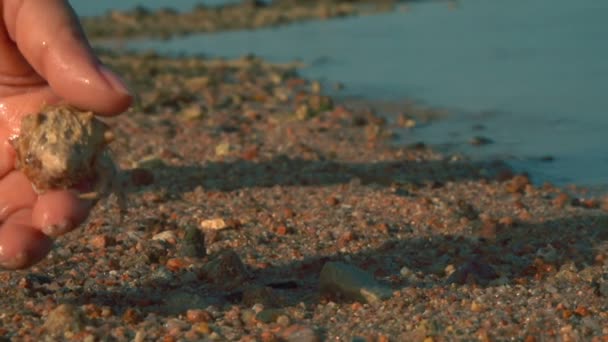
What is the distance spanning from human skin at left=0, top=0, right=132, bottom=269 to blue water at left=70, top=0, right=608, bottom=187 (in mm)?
3628

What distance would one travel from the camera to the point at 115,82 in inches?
148

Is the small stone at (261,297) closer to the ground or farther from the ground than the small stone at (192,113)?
farther from the ground

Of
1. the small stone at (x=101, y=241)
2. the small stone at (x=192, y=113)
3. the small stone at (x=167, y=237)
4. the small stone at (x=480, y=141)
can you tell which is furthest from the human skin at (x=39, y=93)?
the small stone at (x=192, y=113)

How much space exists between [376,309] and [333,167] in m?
2.78

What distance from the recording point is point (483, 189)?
21.0 ft

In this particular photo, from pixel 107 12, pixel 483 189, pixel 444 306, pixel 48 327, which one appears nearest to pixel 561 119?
pixel 483 189

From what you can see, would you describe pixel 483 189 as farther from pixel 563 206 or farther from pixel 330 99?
pixel 330 99

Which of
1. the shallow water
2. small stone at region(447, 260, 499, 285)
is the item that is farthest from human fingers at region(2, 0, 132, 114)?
the shallow water

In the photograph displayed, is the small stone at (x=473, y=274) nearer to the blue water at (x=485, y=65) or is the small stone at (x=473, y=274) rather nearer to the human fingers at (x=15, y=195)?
the human fingers at (x=15, y=195)

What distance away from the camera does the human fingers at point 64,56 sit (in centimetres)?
376

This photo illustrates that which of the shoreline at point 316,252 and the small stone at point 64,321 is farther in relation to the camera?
the shoreline at point 316,252

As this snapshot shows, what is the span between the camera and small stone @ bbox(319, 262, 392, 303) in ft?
14.1

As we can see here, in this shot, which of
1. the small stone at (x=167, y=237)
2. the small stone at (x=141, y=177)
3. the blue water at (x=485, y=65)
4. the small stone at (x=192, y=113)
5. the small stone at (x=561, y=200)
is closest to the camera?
the small stone at (x=167, y=237)

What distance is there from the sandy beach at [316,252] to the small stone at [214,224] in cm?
1
